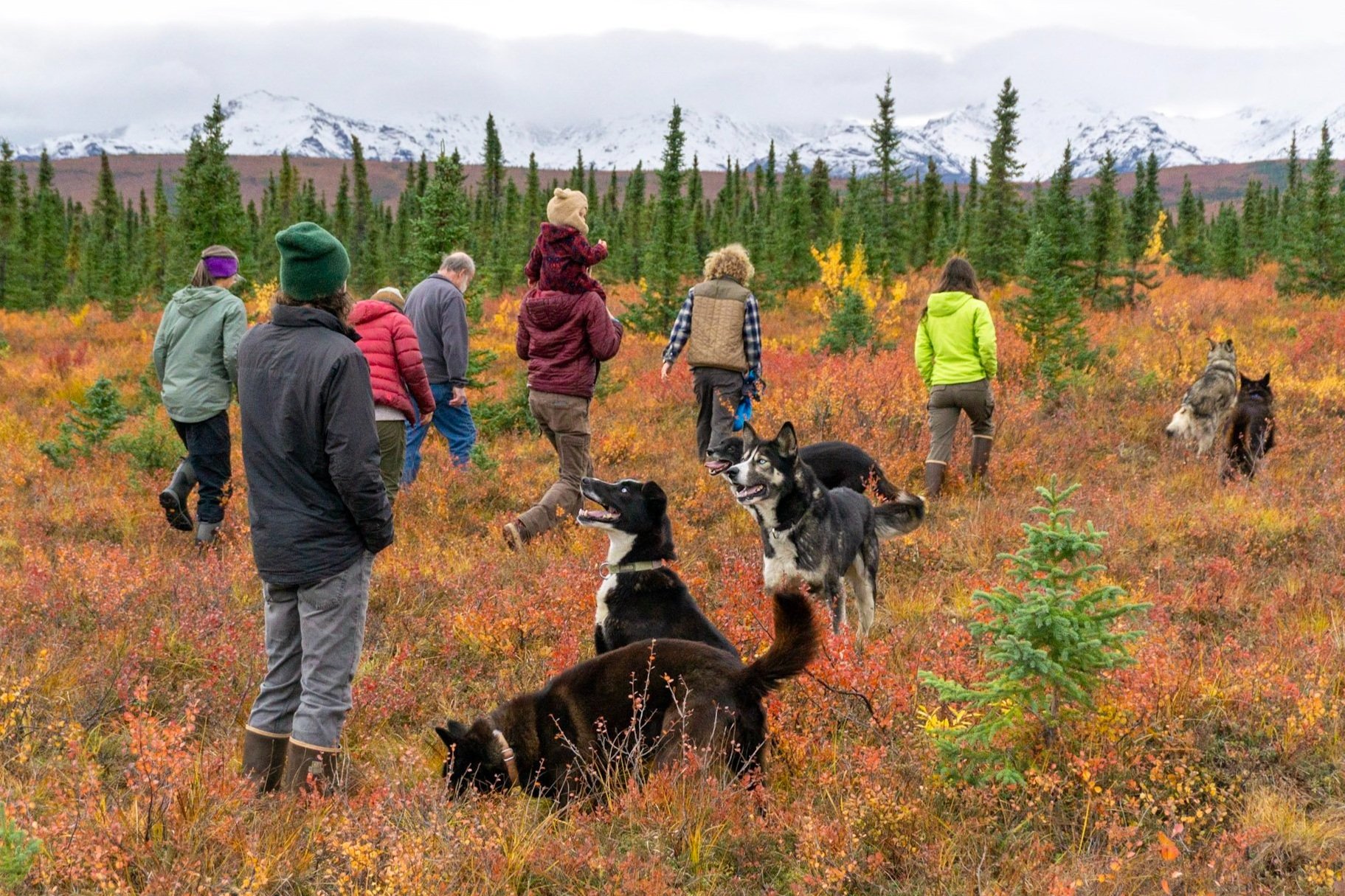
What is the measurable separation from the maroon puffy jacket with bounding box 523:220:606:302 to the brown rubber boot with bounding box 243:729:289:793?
4227 mm

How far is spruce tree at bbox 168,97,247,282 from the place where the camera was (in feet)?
65.9

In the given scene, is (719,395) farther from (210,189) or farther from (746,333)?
(210,189)

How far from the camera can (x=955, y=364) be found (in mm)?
8289

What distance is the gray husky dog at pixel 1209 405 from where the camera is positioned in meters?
9.55

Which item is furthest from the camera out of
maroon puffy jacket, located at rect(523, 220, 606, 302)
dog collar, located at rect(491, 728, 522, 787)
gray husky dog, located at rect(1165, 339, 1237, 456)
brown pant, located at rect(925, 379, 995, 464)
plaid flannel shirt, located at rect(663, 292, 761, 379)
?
gray husky dog, located at rect(1165, 339, 1237, 456)

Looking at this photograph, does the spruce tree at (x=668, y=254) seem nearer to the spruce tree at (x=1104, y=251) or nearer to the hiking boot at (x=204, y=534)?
the spruce tree at (x=1104, y=251)

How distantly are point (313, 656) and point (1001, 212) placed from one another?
27072mm

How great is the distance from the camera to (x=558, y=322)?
7.05m

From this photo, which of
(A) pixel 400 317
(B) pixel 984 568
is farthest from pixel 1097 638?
(A) pixel 400 317

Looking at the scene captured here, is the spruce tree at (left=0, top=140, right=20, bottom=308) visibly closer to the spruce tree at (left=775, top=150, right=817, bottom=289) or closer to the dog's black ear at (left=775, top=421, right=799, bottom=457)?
the spruce tree at (left=775, top=150, right=817, bottom=289)

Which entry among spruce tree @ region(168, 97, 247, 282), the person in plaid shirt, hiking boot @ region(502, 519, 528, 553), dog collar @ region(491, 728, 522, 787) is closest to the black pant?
hiking boot @ region(502, 519, 528, 553)

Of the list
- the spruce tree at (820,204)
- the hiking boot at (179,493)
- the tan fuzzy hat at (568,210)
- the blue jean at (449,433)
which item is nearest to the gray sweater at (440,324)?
the blue jean at (449,433)

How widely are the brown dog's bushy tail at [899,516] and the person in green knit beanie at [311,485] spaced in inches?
160

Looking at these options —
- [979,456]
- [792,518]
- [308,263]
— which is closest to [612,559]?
[792,518]
